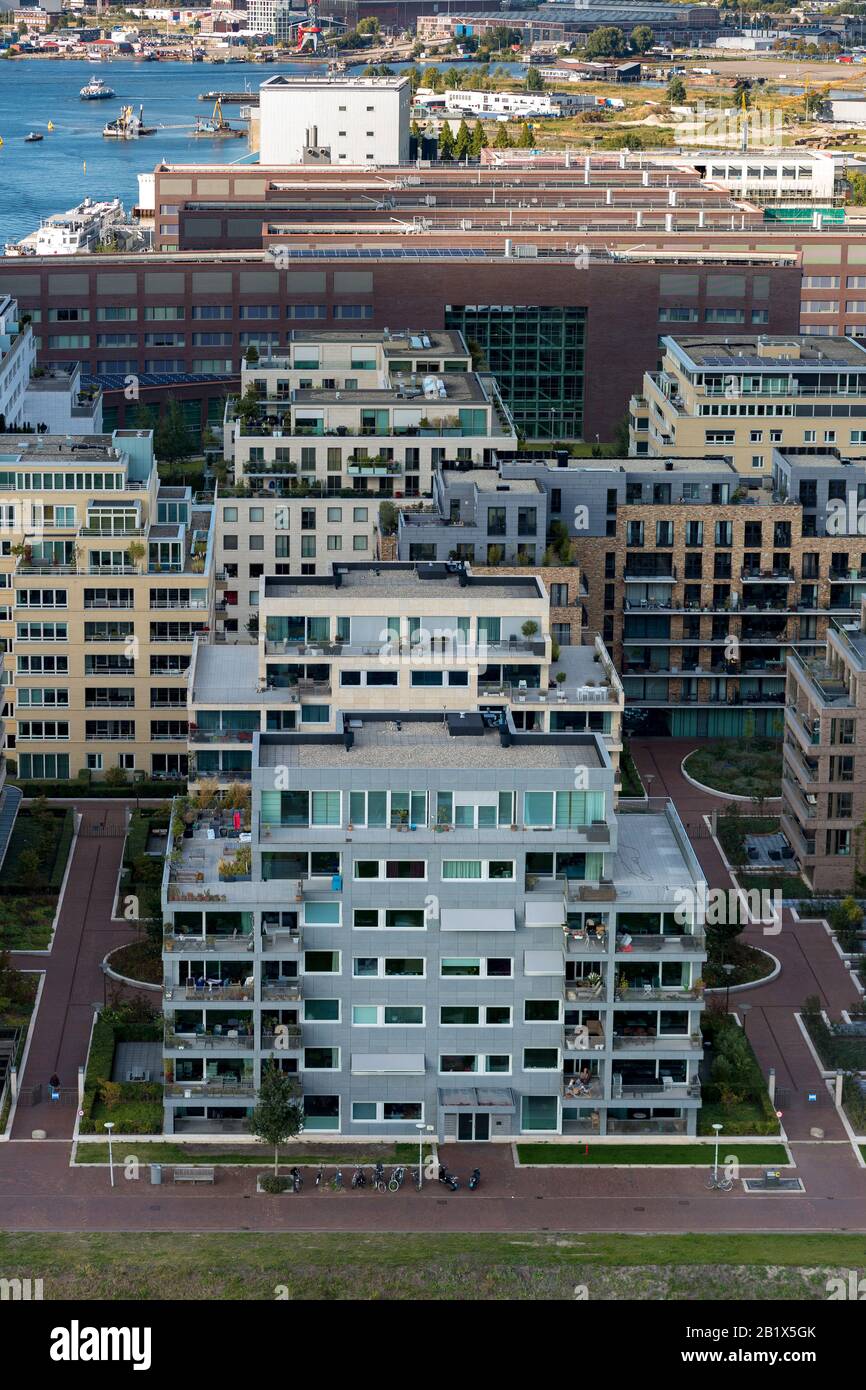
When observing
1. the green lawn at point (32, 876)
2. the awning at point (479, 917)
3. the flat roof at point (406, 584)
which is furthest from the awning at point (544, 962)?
the green lawn at point (32, 876)

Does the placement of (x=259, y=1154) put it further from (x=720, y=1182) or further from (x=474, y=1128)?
(x=720, y=1182)

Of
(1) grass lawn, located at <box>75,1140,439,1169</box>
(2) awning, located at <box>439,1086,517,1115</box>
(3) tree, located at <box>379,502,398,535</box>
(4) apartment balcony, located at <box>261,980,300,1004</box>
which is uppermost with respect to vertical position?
(3) tree, located at <box>379,502,398,535</box>

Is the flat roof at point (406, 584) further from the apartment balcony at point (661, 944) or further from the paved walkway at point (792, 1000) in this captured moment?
the apartment balcony at point (661, 944)

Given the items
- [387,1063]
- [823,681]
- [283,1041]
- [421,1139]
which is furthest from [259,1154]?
[823,681]

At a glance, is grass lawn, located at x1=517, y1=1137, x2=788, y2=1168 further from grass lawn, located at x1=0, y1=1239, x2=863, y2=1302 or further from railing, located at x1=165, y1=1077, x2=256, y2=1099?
railing, located at x1=165, y1=1077, x2=256, y2=1099

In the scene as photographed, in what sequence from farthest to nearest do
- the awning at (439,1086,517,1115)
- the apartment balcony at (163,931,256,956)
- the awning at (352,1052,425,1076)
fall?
the awning at (352,1052,425,1076), the awning at (439,1086,517,1115), the apartment balcony at (163,931,256,956)

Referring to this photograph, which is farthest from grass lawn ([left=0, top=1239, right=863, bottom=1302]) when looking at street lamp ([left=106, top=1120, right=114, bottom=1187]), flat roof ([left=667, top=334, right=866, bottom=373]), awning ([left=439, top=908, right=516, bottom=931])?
flat roof ([left=667, top=334, right=866, bottom=373])
